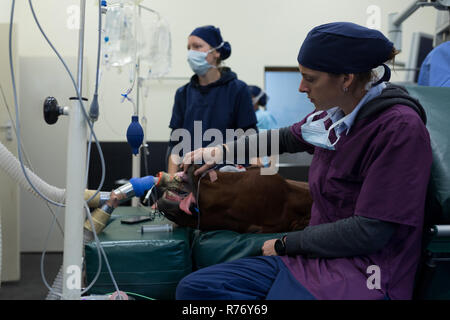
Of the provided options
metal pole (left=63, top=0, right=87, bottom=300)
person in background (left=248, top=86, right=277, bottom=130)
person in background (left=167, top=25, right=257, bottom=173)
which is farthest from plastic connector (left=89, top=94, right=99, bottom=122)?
person in background (left=248, top=86, right=277, bottom=130)

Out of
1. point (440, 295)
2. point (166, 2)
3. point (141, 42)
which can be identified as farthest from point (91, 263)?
point (166, 2)

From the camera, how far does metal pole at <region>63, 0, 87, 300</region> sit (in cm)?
78

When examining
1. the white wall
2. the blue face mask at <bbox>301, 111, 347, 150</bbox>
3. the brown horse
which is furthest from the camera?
the white wall

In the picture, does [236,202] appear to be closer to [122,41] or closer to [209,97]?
[209,97]

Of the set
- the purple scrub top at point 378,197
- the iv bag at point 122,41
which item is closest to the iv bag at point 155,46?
the iv bag at point 122,41

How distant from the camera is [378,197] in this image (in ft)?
2.75

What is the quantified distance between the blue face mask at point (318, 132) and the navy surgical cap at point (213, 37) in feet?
3.00

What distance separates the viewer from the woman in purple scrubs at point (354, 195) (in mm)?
837

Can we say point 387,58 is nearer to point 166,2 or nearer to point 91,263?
point 91,263

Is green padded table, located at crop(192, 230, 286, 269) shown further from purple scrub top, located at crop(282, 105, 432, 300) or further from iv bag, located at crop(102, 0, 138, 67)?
iv bag, located at crop(102, 0, 138, 67)

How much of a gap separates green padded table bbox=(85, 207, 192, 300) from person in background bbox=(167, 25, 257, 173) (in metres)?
0.60

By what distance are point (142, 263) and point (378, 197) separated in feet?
2.40

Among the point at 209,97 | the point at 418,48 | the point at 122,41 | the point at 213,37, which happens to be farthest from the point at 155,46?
the point at 418,48

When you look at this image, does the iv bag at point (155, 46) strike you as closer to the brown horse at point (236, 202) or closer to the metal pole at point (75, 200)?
the brown horse at point (236, 202)
